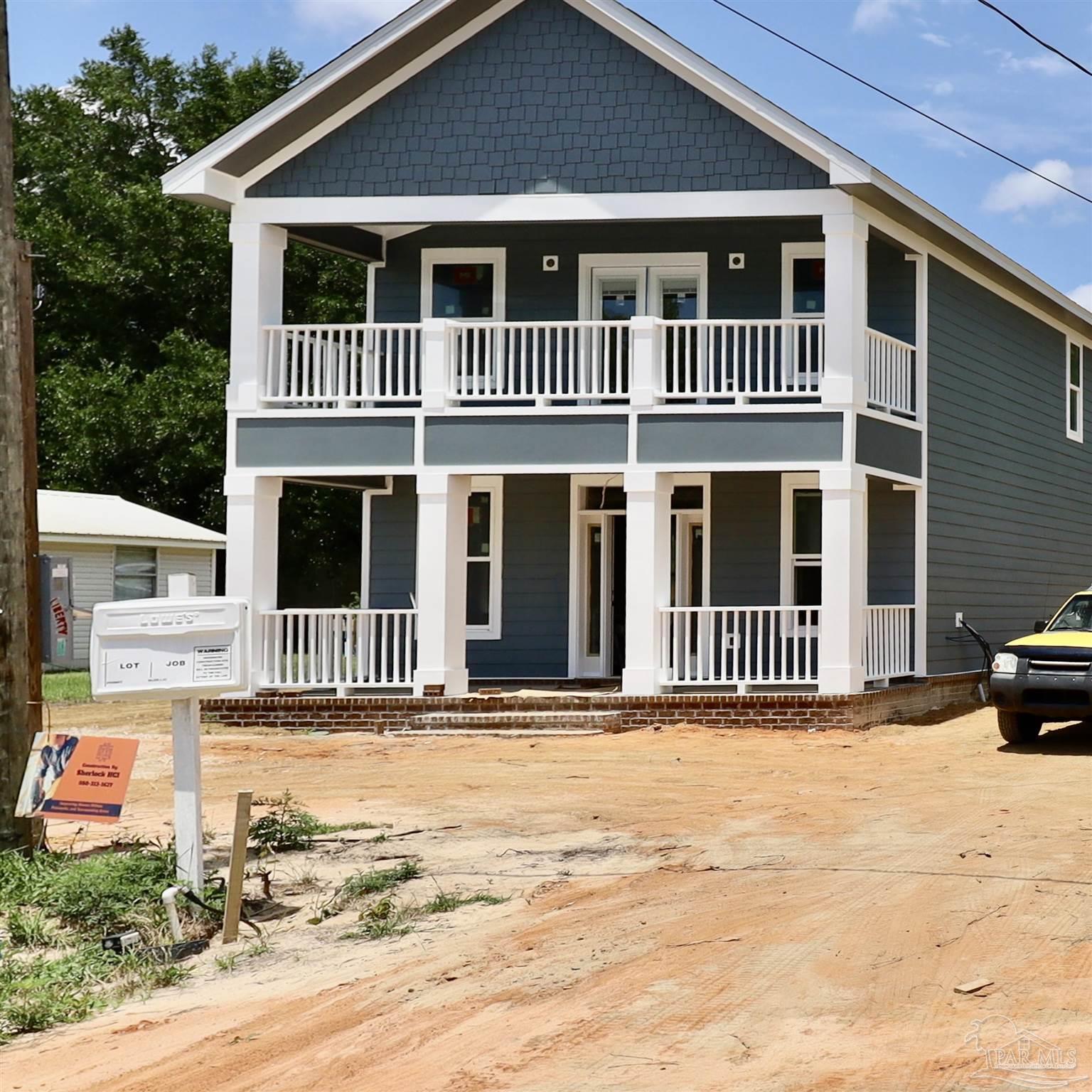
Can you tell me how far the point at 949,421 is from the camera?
72.2 feet

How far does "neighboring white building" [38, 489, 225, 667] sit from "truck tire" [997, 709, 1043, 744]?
2074cm

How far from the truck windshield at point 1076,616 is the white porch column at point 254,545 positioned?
29.7 ft

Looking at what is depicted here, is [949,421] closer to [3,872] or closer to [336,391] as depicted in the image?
[336,391]

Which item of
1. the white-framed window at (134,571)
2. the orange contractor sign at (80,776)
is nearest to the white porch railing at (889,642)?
the orange contractor sign at (80,776)

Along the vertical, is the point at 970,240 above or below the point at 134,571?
above

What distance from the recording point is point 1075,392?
27.2 m

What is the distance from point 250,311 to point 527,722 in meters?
5.95

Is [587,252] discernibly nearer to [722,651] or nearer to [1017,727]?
[722,651]

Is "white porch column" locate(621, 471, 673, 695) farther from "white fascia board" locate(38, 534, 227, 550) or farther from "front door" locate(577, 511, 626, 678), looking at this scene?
"white fascia board" locate(38, 534, 227, 550)

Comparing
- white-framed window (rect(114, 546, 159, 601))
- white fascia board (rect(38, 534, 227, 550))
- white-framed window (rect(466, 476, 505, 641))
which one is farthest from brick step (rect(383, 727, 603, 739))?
white-framed window (rect(114, 546, 159, 601))

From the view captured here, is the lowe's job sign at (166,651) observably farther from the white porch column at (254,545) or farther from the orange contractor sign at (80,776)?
the white porch column at (254,545)

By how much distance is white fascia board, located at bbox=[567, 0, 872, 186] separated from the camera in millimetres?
18344

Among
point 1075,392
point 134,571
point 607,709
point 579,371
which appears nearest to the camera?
point 607,709

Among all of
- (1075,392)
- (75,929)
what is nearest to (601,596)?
(1075,392)
